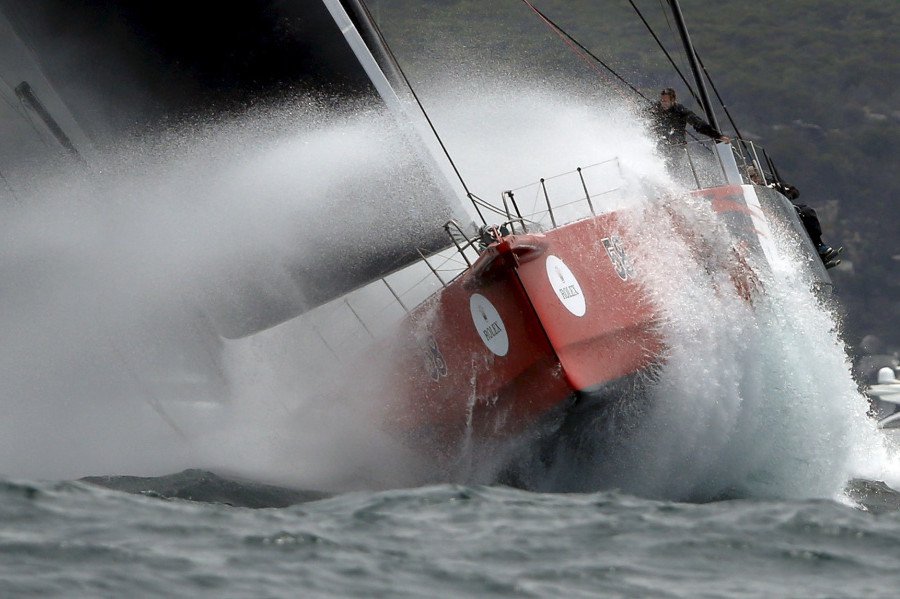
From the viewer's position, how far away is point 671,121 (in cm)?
916

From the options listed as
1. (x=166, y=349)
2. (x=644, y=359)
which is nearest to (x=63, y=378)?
(x=166, y=349)

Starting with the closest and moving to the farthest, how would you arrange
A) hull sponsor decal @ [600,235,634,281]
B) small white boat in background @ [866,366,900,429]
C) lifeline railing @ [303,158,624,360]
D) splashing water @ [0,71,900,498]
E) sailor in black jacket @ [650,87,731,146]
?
splashing water @ [0,71,900,498]
hull sponsor decal @ [600,235,634,281]
sailor in black jacket @ [650,87,731,146]
lifeline railing @ [303,158,624,360]
small white boat in background @ [866,366,900,429]

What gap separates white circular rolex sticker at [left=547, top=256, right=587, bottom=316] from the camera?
700 cm

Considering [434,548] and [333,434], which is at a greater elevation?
[333,434]

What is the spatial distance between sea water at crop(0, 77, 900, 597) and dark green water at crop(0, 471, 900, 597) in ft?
0.05

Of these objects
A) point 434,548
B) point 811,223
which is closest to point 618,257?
point 434,548

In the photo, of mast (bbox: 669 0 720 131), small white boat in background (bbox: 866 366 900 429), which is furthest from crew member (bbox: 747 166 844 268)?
small white boat in background (bbox: 866 366 900 429)

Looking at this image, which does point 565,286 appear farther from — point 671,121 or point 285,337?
point 285,337

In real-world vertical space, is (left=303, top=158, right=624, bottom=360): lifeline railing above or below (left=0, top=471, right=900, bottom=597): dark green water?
above

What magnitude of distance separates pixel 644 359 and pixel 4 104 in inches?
214

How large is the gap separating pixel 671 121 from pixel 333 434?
10.4ft

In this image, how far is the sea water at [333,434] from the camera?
375cm

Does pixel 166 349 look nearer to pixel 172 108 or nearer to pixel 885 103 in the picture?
pixel 172 108

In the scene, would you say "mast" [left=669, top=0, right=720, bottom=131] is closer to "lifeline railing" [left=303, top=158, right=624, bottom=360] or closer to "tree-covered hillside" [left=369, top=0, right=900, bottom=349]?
"lifeline railing" [left=303, top=158, right=624, bottom=360]
